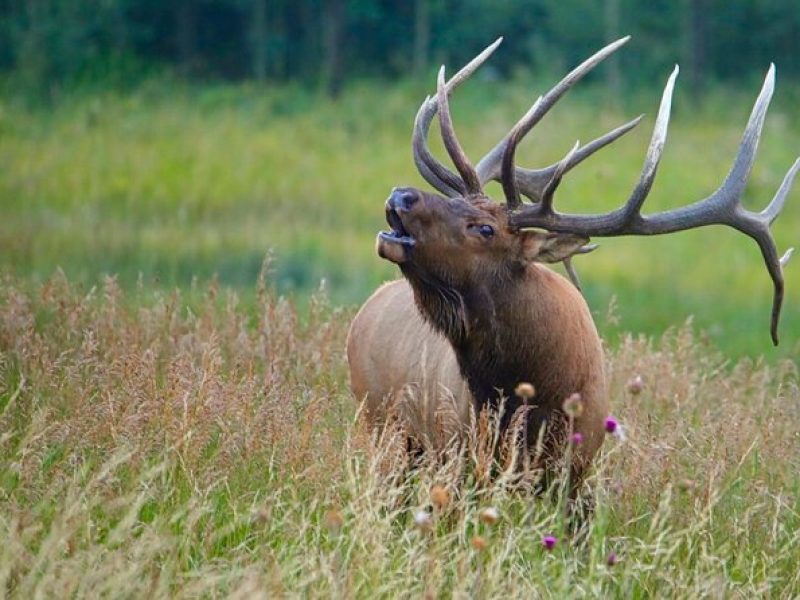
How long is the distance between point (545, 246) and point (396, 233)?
2.25ft

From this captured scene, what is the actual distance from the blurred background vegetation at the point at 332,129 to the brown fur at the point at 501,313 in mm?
3242

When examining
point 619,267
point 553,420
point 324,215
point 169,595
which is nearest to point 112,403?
point 169,595

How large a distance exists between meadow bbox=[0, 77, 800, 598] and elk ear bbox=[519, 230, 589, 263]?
31.3 inches

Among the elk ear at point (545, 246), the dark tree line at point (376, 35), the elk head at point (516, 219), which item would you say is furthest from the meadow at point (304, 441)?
the dark tree line at point (376, 35)

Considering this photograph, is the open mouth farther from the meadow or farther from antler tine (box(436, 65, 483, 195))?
the meadow

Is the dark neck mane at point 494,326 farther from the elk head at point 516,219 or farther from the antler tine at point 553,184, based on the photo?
the antler tine at point 553,184

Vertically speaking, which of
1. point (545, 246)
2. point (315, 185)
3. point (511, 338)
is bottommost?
point (315, 185)

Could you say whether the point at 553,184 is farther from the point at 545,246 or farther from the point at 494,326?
the point at 494,326

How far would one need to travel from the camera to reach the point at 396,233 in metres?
6.42

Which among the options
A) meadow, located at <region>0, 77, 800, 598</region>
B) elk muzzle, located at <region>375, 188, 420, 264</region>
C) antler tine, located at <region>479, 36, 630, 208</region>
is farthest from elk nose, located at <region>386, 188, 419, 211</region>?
meadow, located at <region>0, 77, 800, 598</region>

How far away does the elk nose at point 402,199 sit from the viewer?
6340 mm

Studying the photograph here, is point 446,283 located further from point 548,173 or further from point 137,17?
point 137,17

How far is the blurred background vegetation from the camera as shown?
15945 millimetres

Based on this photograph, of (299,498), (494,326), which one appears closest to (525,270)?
(494,326)
